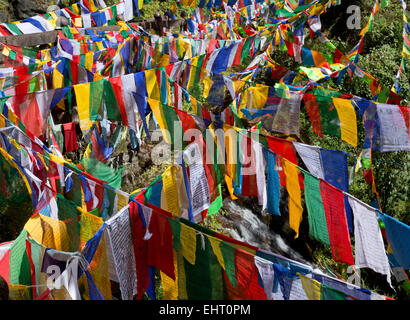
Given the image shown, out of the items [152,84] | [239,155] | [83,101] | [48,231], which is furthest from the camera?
[152,84]

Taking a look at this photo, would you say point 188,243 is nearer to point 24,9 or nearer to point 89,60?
point 89,60

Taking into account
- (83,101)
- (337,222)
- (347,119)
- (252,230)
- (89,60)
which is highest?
(89,60)

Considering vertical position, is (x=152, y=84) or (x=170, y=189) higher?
(x=152, y=84)

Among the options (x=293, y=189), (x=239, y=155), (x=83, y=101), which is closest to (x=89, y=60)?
(x=83, y=101)

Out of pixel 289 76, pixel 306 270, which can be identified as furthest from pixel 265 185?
pixel 289 76

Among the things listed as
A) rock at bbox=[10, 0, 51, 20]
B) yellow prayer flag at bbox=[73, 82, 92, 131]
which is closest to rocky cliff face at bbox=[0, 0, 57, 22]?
rock at bbox=[10, 0, 51, 20]

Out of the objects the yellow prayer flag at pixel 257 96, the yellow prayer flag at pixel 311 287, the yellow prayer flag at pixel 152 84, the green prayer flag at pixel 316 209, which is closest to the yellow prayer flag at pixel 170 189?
the green prayer flag at pixel 316 209

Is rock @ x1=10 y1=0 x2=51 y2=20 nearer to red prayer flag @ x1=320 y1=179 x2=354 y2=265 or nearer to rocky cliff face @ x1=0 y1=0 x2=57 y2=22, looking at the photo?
rocky cliff face @ x1=0 y1=0 x2=57 y2=22

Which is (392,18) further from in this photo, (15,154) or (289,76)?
(15,154)

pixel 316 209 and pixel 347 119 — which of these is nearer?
pixel 316 209

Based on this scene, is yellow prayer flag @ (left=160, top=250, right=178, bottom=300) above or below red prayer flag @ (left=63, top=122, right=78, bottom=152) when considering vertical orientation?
below

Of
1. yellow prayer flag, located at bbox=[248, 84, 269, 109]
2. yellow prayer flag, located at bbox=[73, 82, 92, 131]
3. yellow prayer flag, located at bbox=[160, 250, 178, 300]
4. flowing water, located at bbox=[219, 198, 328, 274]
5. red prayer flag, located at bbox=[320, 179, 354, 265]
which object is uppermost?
yellow prayer flag, located at bbox=[73, 82, 92, 131]

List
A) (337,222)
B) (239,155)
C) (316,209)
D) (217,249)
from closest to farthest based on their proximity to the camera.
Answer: (217,249) < (337,222) < (316,209) < (239,155)

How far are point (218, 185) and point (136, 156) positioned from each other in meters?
4.41
